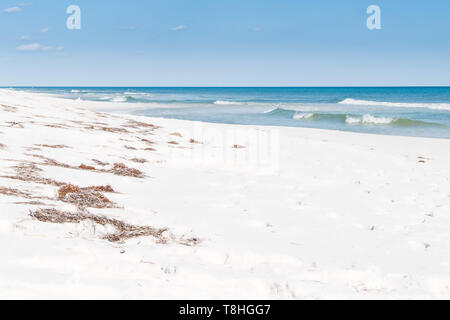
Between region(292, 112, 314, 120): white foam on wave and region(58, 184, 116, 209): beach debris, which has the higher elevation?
region(292, 112, 314, 120): white foam on wave

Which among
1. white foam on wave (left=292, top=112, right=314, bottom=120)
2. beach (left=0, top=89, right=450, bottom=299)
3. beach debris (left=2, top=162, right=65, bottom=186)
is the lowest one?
beach (left=0, top=89, right=450, bottom=299)

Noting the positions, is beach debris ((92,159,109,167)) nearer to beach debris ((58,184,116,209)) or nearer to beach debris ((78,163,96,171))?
beach debris ((78,163,96,171))

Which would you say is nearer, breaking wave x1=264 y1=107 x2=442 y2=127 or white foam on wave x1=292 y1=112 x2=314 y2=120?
breaking wave x1=264 y1=107 x2=442 y2=127

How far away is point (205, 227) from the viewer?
450cm

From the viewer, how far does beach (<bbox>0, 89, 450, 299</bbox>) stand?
3.04 metres

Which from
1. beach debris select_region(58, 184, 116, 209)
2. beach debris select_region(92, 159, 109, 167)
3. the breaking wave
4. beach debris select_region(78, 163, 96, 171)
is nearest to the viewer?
beach debris select_region(58, 184, 116, 209)

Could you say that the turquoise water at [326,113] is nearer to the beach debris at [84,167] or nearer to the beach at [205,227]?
the beach at [205,227]

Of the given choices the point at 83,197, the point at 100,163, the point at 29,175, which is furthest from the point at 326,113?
the point at 83,197

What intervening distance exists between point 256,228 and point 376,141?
49.3ft

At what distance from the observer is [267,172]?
8.46 meters
